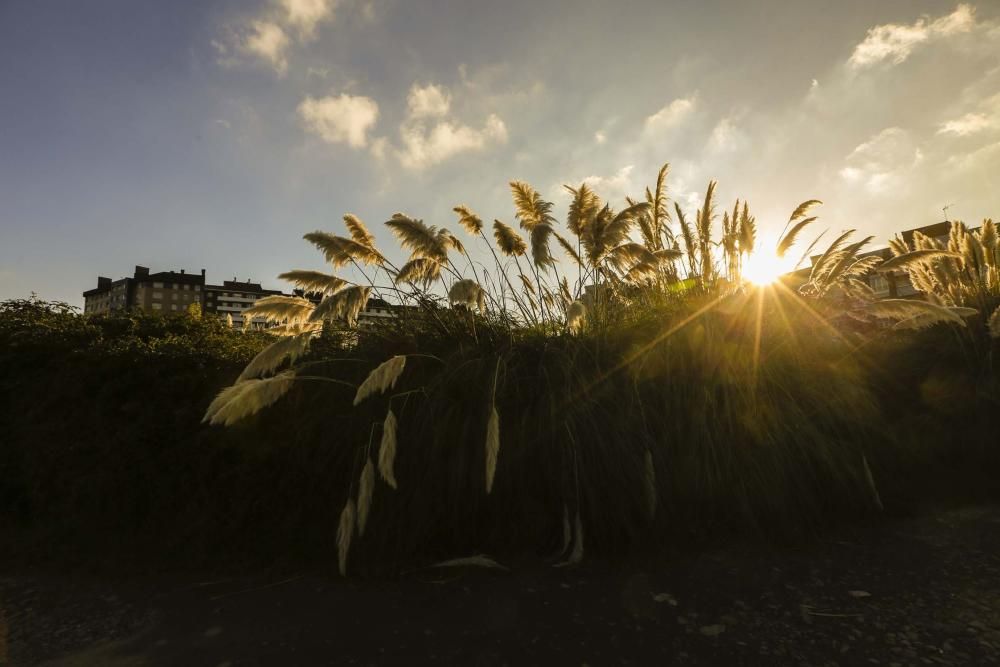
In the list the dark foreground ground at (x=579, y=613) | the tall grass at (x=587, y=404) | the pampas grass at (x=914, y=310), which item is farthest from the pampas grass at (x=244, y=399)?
the pampas grass at (x=914, y=310)

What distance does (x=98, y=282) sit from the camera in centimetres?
9200

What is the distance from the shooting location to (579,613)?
7.62 ft

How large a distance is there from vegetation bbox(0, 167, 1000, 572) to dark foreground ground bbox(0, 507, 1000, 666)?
233 millimetres

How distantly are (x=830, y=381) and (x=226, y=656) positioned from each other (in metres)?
3.93

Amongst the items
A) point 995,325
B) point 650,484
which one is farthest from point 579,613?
point 995,325

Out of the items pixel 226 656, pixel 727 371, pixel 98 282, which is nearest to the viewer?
pixel 226 656

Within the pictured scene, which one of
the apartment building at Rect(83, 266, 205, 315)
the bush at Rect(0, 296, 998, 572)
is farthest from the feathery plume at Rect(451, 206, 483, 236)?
the apartment building at Rect(83, 266, 205, 315)

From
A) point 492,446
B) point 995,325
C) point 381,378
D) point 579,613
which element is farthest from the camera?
point 995,325

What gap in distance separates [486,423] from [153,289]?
337ft

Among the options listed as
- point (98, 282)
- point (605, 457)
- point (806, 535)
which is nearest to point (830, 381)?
point (806, 535)

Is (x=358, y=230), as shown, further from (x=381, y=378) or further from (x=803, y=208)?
(x=803, y=208)

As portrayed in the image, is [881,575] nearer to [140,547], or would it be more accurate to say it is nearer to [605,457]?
[605,457]

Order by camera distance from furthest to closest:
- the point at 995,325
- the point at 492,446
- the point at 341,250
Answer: the point at 341,250 → the point at 995,325 → the point at 492,446

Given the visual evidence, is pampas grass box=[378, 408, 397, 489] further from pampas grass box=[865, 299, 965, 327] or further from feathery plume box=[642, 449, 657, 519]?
pampas grass box=[865, 299, 965, 327]
